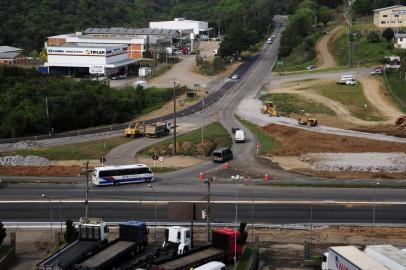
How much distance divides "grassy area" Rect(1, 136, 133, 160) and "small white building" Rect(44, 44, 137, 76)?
43058 mm

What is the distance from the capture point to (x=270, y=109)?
199ft

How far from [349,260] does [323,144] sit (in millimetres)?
27599

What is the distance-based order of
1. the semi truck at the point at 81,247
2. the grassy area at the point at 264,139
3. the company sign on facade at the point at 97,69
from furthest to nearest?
1. the company sign on facade at the point at 97,69
2. the grassy area at the point at 264,139
3. the semi truck at the point at 81,247

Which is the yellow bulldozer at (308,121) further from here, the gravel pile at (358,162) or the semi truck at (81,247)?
the semi truck at (81,247)

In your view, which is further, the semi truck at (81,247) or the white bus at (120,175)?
the white bus at (120,175)

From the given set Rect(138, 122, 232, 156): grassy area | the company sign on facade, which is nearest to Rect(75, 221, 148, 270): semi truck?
Rect(138, 122, 232, 156): grassy area

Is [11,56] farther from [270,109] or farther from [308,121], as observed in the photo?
[308,121]

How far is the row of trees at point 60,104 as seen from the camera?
60250 millimetres

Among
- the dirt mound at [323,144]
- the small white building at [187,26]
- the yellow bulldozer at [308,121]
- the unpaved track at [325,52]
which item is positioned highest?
the small white building at [187,26]

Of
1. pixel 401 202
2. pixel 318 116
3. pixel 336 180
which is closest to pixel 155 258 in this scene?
pixel 401 202

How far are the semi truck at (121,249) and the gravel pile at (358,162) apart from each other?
1894cm

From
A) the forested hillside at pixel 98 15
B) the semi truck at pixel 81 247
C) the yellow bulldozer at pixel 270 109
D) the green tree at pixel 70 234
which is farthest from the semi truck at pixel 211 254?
the forested hillside at pixel 98 15

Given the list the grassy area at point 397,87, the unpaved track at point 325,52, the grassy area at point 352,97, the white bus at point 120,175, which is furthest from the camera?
the unpaved track at point 325,52

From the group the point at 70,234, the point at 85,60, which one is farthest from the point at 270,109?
the point at 85,60
